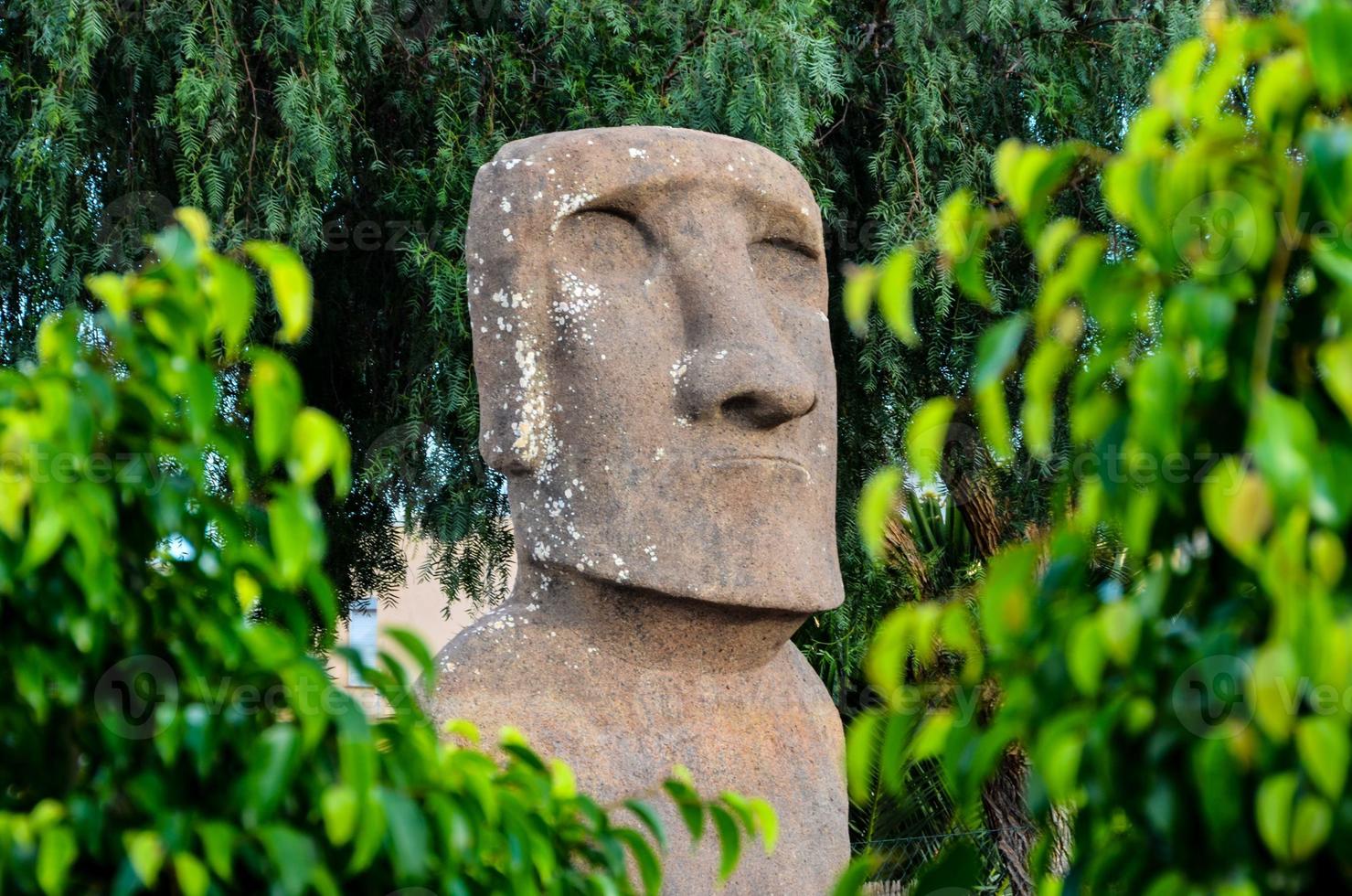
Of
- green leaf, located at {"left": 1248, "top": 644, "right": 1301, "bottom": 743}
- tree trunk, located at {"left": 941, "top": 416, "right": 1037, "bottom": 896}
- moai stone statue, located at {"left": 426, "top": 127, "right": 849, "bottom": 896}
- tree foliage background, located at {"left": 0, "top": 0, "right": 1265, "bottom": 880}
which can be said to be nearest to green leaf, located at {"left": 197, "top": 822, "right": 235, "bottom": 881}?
green leaf, located at {"left": 1248, "top": 644, "right": 1301, "bottom": 743}

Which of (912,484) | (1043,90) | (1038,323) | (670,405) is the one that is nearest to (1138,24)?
(1043,90)

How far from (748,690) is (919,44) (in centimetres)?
278

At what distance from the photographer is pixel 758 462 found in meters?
3.32

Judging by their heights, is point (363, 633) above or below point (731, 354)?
below

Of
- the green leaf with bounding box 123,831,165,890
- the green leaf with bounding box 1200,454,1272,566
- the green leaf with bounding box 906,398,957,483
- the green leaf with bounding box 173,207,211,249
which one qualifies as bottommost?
the green leaf with bounding box 123,831,165,890

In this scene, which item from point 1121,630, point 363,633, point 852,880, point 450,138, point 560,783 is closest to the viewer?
point 1121,630

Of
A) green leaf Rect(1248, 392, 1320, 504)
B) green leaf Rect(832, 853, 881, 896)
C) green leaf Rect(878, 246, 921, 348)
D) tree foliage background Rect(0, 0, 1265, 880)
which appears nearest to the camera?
green leaf Rect(1248, 392, 1320, 504)

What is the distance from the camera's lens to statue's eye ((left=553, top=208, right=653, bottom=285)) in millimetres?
3357

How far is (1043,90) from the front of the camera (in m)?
5.53

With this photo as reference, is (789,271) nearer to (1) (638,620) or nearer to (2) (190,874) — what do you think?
(1) (638,620)

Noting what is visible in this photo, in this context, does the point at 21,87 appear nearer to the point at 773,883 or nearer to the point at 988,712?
the point at 773,883

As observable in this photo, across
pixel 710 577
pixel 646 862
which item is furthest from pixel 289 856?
pixel 710 577

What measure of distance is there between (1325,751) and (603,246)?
2430mm

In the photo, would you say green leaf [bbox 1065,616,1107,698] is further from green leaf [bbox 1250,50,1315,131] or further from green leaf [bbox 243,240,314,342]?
green leaf [bbox 243,240,314,342]
